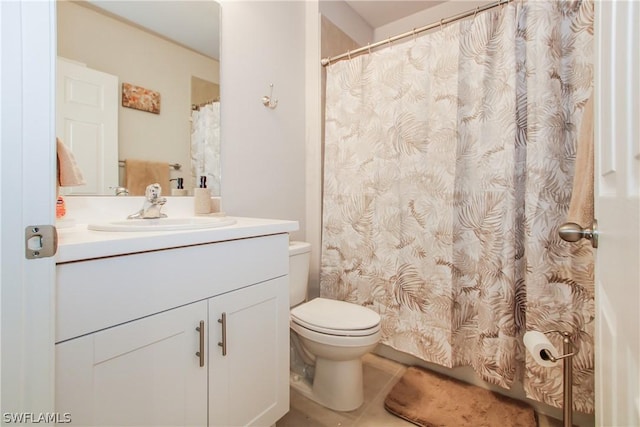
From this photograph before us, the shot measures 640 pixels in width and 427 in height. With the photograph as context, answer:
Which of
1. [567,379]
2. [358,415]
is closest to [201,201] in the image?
[358,415]

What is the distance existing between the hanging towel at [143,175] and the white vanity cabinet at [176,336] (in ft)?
1.88

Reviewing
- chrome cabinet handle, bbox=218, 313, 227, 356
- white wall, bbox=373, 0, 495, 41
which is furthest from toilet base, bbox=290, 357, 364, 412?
white wall, bbox=373, 0, 495, 41

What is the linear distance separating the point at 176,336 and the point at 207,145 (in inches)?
36.9

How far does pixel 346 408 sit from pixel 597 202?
1.33 metres

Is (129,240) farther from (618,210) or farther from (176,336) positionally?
(618,210)

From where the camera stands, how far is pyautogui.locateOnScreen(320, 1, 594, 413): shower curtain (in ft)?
4.14

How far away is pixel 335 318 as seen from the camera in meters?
1.45

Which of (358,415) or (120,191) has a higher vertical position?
(120,191)

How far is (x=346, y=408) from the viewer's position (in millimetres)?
1438

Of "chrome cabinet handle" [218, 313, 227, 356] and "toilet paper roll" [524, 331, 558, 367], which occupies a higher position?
"chrome cabinet handle" [218, 313, 227, 356]

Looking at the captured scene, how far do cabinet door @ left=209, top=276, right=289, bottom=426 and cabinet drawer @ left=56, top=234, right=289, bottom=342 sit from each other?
0.07 m

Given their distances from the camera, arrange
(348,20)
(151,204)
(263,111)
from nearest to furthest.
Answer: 1. (151,204)
2. (263,111)
3. (348,20)

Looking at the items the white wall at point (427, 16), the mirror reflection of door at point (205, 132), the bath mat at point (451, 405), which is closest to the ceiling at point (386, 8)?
the white wall at point (427, 16)

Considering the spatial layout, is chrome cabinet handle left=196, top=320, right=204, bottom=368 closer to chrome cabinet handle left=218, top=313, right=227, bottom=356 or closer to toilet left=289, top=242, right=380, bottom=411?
chrome cabinet handle left=218, top=313, right=227, bottom=356
